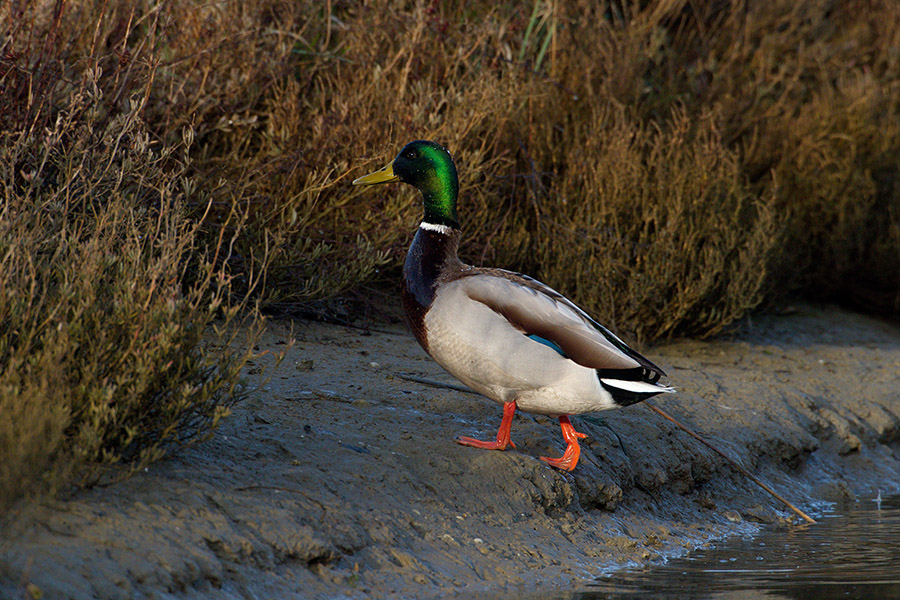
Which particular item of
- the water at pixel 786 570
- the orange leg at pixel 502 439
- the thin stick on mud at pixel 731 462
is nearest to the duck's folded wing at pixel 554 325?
the orange leg at pixel 502 439

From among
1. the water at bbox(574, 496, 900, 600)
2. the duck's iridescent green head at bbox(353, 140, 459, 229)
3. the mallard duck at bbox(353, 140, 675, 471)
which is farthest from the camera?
the duck's iridescent green head at bbox(353, 140, 459, 229)

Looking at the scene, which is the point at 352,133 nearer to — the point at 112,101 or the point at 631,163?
the point at 112,101

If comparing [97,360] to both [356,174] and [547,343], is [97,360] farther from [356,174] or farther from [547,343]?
[356,174]

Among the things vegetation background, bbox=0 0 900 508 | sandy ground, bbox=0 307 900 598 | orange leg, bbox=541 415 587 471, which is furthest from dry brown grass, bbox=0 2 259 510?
orange leg, bbox=541 415 587 471

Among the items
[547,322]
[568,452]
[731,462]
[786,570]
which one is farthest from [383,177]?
[786,570]

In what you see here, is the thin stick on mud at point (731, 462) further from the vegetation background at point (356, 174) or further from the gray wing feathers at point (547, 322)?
the vegetation background at point (356, 174)

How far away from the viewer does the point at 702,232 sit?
25.3 ft

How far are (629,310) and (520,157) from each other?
156cm

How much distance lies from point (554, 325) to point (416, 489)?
3.21 ft

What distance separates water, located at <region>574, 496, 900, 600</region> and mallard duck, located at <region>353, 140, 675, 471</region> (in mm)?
788

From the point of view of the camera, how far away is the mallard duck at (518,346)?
466 centimetres

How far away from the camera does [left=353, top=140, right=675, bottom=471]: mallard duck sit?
183 inches

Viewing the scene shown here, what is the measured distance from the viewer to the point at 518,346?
15.3 feet

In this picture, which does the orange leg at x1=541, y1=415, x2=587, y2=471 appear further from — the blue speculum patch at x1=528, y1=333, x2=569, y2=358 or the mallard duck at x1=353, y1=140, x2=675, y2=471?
the blue speculum patch at x1=528, y1=333, x2=569, y2=358
